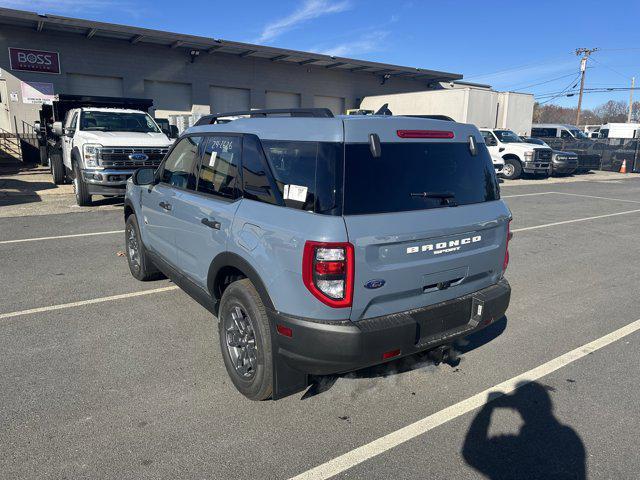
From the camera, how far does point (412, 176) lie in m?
2.94

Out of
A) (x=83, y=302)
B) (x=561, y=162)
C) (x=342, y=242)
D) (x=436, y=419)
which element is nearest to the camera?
(x=342, y=242)

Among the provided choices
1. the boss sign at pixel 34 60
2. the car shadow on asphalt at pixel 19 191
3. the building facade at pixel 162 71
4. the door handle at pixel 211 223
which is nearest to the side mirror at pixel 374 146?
the door handle at pixel 211 223

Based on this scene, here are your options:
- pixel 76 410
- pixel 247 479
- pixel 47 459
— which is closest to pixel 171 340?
pixel 76 410

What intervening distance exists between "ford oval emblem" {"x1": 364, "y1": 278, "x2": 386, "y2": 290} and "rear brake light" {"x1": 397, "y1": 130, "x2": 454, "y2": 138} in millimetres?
936

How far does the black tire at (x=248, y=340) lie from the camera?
9.55ft

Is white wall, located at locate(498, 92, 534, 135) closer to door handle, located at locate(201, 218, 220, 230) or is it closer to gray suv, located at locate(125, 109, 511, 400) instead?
gray suv, located at locate(125, 109, 511, 400)

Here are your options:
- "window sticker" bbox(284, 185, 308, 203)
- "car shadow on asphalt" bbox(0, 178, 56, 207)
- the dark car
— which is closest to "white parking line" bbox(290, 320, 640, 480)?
"window sticker" bbox(284, 185, 308, 203)

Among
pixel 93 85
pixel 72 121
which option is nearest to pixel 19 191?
pixel 72 121

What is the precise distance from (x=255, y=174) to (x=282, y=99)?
2543 cm

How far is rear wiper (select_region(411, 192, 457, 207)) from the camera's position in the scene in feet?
9.70

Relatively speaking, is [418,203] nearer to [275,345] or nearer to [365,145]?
[365,145]

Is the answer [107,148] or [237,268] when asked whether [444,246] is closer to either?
[237,268]

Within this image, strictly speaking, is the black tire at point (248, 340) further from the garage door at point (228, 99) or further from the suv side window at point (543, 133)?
the suv side window at point (543, 133)

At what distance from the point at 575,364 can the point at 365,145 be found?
2.64m
